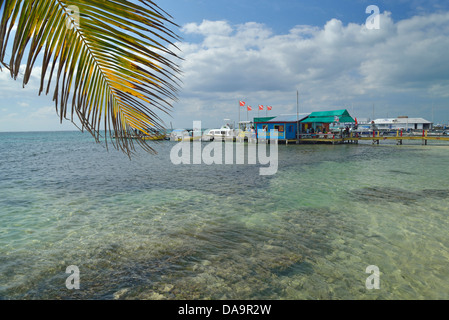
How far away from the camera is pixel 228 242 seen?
6.91 m

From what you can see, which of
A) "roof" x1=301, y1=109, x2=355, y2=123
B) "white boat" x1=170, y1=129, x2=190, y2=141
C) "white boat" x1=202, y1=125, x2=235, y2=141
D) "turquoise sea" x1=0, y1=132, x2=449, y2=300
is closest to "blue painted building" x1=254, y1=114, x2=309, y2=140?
"roof" x1=301, y1=109, x2=355, y2=123

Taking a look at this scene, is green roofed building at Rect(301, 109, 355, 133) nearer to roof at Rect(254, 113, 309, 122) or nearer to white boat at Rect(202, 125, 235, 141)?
roof at Rect(254, 113, 309, 122)

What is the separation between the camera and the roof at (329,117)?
1499 inches

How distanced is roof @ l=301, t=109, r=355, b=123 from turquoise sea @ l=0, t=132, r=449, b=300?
2641 cm

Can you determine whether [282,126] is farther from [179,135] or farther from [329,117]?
[179,135]

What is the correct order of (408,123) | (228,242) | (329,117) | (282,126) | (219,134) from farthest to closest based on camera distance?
(408,123)
(219,134)
(282,126)
(329,117)
(228,242)

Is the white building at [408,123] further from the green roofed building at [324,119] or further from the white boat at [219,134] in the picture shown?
the white boat at [219,134]

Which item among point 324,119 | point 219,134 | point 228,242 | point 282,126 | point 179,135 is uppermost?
point 324,119

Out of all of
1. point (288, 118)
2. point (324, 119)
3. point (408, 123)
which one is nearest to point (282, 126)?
point (288, 118)

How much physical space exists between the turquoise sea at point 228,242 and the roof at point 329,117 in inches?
1040

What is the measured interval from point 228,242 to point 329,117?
1445 inches

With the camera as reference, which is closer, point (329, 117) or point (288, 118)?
point (329, 117)

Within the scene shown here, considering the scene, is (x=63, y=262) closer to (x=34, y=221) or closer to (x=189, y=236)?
(x=189, y=236)

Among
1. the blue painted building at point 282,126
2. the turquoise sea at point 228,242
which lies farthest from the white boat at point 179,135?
the turquoise sea at point 228,242
